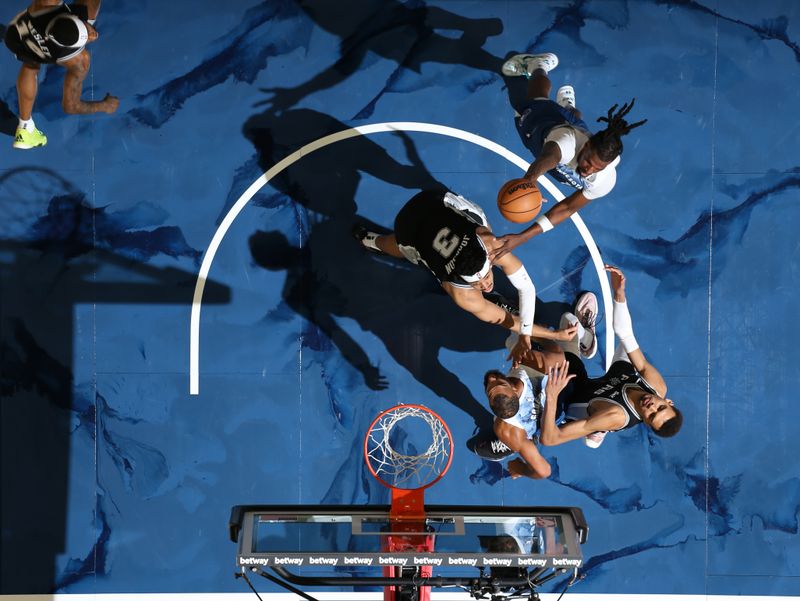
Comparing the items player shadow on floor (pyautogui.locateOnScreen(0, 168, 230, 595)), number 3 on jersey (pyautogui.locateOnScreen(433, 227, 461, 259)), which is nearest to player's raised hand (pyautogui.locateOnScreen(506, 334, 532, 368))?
number 3 on jersey (pyautogui.locateOnScreen(433, 227, 461, 259))

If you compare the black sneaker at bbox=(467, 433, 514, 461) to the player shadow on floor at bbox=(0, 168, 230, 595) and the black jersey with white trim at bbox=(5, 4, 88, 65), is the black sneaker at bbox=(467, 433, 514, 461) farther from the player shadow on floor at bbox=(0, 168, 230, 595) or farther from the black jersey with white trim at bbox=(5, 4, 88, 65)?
the black jersey with white trim at bbox=(5, 4, 88, 65)

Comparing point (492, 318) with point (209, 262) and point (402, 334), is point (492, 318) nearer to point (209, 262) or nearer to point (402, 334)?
point (402, 334)

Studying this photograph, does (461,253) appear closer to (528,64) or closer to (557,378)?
(557,378)

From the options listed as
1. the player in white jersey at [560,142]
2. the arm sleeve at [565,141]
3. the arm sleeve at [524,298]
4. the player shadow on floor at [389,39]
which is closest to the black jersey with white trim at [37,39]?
the player shadow on floor at [389,39]

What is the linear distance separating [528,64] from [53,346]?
584 cm

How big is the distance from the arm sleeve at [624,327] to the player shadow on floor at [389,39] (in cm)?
286

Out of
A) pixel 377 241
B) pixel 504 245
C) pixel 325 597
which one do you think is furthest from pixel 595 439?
pixel 325 597

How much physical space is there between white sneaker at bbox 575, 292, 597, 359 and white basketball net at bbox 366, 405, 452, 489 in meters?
1.74

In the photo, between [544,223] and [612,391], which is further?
[544,223]

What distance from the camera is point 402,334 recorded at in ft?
32.1

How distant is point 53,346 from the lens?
9719 mm

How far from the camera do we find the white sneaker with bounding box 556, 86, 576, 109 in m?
9.39

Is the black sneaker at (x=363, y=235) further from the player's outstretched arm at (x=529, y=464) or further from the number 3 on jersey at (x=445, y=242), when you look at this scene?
the player's outstretched arm at (x=529, y=464)

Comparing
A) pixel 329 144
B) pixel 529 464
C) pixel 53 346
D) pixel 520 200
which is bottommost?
pixel 53 346
